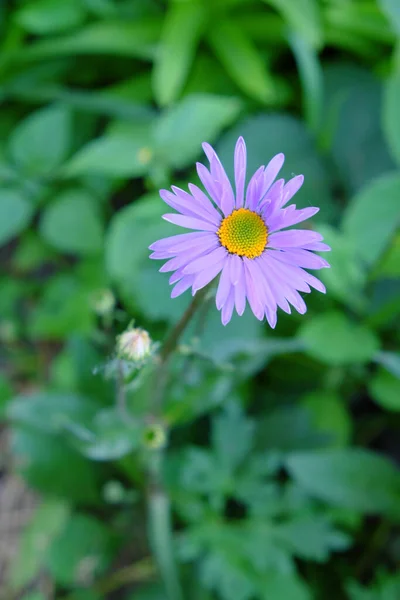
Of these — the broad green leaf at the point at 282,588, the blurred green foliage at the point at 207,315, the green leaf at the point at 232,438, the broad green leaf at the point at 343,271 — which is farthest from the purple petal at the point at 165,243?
the broad green leaf at the point at 282,588

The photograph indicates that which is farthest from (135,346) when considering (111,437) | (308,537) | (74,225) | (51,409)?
(74,225)

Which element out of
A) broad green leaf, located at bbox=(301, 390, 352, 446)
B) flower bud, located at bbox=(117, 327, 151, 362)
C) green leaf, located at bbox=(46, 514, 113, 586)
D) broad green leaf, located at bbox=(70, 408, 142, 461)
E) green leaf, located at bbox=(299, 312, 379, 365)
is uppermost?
green leaf, located at bbox=(299, 312, 379, 365)

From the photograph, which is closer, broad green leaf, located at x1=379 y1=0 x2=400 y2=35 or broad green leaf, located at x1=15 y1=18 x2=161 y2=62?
broad green leaf, located at x1=379 y1=0 x2=400 y2=35

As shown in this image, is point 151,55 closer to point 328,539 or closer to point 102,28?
point 102,28

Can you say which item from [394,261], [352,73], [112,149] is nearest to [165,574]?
[394,261]

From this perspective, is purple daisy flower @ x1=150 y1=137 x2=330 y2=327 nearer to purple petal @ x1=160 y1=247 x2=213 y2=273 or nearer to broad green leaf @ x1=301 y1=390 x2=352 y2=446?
purple petal @ x1=160 y1=247 x2=213 y2=273

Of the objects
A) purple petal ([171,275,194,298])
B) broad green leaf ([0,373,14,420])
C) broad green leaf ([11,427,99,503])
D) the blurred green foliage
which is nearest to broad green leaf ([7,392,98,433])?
the blurred green foliage
